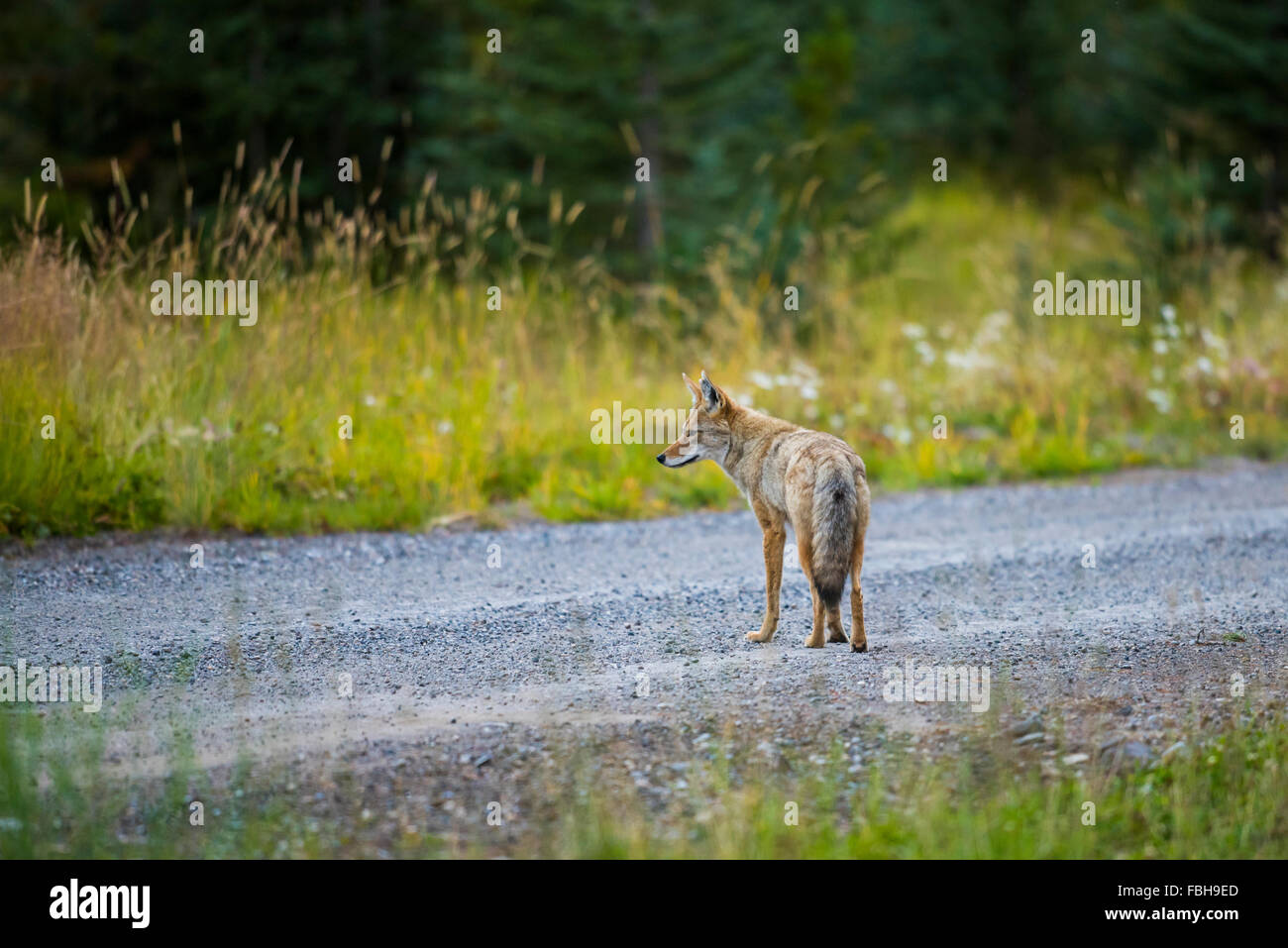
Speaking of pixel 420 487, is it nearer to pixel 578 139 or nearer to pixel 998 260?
pixel 998 260

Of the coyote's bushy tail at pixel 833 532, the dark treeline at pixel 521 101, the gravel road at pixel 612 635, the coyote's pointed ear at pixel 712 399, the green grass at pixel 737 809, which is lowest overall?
the green grass at pixel 737 809

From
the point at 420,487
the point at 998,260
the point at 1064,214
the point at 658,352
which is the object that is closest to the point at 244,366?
the point at 420,487

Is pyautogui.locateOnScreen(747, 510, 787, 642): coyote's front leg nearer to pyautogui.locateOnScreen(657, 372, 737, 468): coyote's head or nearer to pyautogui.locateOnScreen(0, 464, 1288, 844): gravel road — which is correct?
pyautogui.locateOnScreen(0, 464, 1288, 844): gravel road

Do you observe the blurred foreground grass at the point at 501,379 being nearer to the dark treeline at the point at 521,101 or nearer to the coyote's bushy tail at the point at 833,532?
the coyote's bushy tail at the point at 833,532

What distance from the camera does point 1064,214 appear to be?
25562mm

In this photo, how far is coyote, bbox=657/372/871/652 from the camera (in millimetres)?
5430

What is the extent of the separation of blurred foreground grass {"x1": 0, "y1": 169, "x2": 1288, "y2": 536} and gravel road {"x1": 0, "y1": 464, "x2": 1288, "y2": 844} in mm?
604

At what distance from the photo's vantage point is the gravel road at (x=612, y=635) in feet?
15.8

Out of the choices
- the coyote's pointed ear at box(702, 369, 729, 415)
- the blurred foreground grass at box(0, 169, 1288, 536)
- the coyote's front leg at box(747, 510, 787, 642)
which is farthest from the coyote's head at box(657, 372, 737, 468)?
the blurred foreground grass at box(0, 169, 1288, 536)

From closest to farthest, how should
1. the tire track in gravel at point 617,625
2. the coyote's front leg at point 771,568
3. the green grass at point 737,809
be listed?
the green grass at point 737,809 → the tire track in gravel at point 617,625 → the coyote's front leg at point 771,568

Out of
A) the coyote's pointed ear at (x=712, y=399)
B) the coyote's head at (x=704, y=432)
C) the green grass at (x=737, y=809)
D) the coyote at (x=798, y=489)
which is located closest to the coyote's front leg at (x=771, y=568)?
the coyote at (x=798, y=489)

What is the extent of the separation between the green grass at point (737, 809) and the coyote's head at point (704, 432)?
206 centimetres

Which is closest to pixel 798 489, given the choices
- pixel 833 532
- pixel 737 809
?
pixel 833 532

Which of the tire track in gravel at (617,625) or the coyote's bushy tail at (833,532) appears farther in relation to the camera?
the coyote's bushy tail at (833,532)
